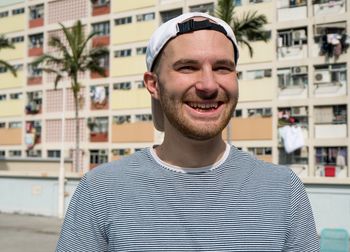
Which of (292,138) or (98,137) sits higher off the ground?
(292,138)

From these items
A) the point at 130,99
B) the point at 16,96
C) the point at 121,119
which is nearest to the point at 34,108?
the point at 16,96

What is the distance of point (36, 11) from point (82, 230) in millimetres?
45570

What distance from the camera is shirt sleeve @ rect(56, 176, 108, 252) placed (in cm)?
191

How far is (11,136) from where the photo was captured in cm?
4416

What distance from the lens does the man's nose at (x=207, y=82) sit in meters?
1.98

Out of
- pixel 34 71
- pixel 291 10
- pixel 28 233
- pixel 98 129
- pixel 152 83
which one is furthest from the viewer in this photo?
pixel 34 71

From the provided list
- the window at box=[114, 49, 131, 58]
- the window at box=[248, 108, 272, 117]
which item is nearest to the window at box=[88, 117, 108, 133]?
the window at box=[114, 49, 131, 58]

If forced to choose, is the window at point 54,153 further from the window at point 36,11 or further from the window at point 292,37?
the window at point 292,37

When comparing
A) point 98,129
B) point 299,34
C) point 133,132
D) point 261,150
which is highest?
point 299,34

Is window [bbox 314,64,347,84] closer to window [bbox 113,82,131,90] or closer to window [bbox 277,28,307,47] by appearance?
window [bbox 277,28,307,47]

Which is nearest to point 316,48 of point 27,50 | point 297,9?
point 297,9

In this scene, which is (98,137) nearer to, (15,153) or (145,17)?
(15,153)

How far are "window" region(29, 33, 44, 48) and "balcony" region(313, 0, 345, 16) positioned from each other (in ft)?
76.7

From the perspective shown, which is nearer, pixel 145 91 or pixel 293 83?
pixel 293 83
